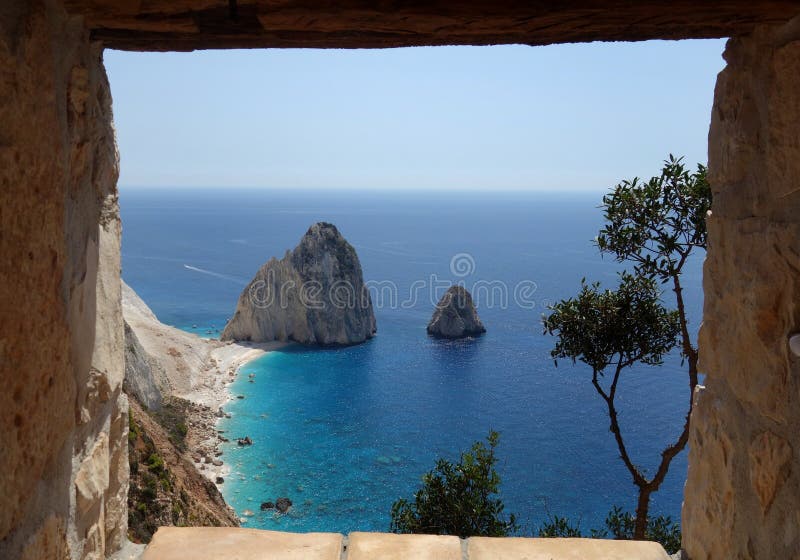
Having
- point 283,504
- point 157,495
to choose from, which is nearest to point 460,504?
point 157,495

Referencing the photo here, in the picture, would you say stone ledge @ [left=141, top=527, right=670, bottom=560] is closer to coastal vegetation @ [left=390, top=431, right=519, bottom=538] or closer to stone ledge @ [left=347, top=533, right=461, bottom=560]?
stone ledge @ [left=347, top=533, right=461, bottom=560]

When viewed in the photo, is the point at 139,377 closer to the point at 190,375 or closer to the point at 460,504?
the point at 190,375

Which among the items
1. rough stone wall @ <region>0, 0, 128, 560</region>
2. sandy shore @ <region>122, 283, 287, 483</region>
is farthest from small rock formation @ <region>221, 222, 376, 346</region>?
rough stone wall @ <region>0, 0, 128, 560</region>

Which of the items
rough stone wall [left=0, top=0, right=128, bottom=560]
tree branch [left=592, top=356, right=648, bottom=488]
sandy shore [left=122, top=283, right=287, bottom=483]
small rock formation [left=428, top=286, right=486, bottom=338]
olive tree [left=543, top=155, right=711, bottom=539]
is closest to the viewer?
rough stone wall [left=0, top=0, right=128, bottom=560]

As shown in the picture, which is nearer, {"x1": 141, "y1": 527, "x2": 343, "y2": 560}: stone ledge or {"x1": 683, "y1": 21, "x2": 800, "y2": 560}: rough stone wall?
{"x1": 683, "y1": 21, "x2": 800, "y2": 560}: rough stone wall

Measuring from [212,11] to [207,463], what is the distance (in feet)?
97.8

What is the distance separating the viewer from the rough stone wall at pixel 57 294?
132cm

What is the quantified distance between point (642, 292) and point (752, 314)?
19.7ft

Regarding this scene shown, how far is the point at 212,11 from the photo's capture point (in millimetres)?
1615

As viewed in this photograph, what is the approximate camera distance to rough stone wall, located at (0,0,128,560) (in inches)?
51.9

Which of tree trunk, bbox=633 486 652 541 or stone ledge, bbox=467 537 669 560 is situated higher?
stone ledge, bbox=467 537 669 560

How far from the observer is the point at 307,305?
166 feet

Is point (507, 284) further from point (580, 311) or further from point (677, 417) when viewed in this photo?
point (580, 311)

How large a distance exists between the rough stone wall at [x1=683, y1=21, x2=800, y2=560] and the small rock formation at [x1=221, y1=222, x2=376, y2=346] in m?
48.6
